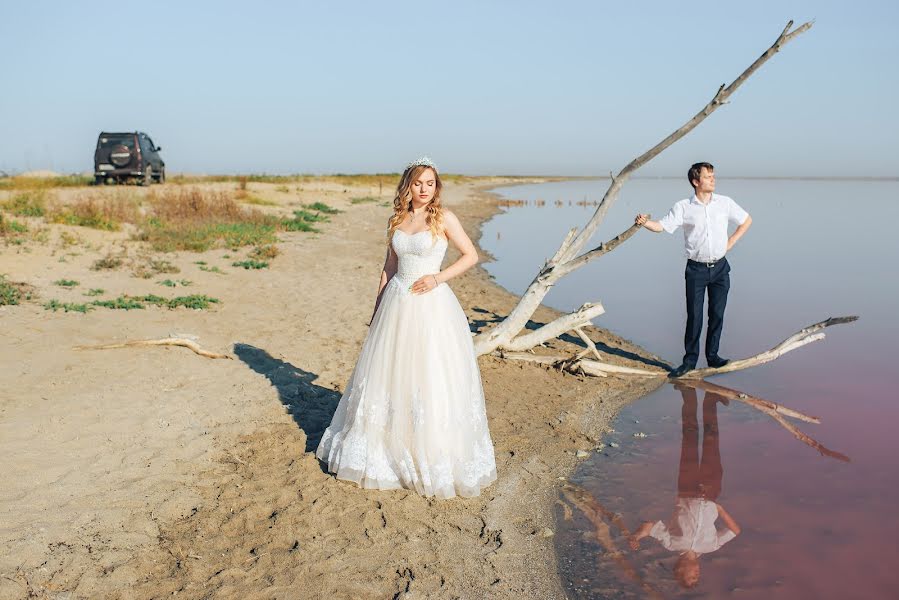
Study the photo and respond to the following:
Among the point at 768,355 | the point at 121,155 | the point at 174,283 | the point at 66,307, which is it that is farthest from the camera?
the point at 121,155

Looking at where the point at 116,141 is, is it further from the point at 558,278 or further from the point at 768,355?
the point at 768,355

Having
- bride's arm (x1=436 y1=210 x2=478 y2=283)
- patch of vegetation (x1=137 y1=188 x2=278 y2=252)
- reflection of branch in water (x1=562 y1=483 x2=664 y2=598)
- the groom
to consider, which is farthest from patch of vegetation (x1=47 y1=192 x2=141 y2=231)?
reflection of branch in water (x1=562 y1=483 x2=664 y2=598)

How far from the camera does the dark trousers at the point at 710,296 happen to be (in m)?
7.93

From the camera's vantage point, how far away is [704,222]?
7711 millimetres

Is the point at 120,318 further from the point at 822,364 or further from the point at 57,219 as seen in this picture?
the point at 822,364

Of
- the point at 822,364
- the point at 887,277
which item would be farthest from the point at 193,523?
the point at 887,277

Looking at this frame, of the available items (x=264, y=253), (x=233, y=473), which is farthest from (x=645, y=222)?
(x=264, y=253)

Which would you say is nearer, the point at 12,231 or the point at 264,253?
the point at 12,231

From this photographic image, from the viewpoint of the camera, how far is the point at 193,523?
459 cm

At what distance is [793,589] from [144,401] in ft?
17.4

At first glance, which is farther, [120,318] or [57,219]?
[57,219]

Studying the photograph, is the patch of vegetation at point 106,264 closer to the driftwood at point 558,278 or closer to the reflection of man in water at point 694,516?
the driftwood at point 558,278

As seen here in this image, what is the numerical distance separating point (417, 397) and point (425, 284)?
2.54ft

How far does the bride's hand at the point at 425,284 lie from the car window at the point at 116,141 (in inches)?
981
